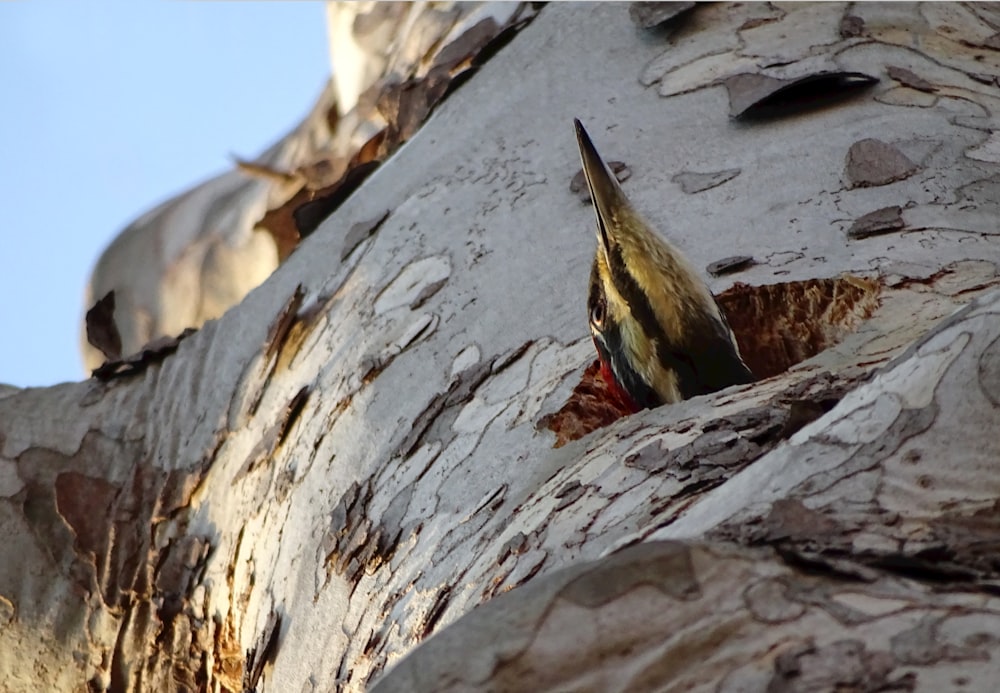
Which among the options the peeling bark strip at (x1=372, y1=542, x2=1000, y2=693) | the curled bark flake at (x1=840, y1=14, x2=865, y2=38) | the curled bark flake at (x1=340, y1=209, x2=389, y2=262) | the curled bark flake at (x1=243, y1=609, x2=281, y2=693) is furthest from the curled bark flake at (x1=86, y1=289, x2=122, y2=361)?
the peeling bark strip at (x1=372, y1=542, x2=1000, y2=693)

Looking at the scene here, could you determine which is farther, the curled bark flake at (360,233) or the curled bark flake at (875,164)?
the curled bark flake at (360,233)

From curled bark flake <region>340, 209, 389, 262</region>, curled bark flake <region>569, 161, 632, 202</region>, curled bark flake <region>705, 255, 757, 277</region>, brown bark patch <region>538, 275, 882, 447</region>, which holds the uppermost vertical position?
curled bark flake <region>340, 209, 389, 262</region>

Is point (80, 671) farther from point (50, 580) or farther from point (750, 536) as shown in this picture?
point (750, 536)

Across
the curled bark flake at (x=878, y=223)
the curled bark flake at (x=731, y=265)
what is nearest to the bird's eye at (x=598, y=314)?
the curled bark flake at (x=731, y=265)

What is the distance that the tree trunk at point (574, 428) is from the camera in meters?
0.82

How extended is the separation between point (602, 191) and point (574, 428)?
1.30ft

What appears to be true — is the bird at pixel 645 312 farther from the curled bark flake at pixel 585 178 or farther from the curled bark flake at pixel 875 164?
the curled bark flake at pixel 875 164

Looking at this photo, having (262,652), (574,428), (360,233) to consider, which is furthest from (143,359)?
(574,428)

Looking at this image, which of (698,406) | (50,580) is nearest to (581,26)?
(698,406)

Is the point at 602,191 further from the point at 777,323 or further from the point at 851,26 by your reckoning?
the point at 851,26

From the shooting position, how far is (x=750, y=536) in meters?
0.87

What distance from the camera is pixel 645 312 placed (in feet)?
5.59

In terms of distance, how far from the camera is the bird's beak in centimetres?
162

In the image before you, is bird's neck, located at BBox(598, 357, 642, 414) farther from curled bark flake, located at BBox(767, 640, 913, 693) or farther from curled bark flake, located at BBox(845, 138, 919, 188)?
curled bark flake, located at BBox(767, 640, 913, 693)
